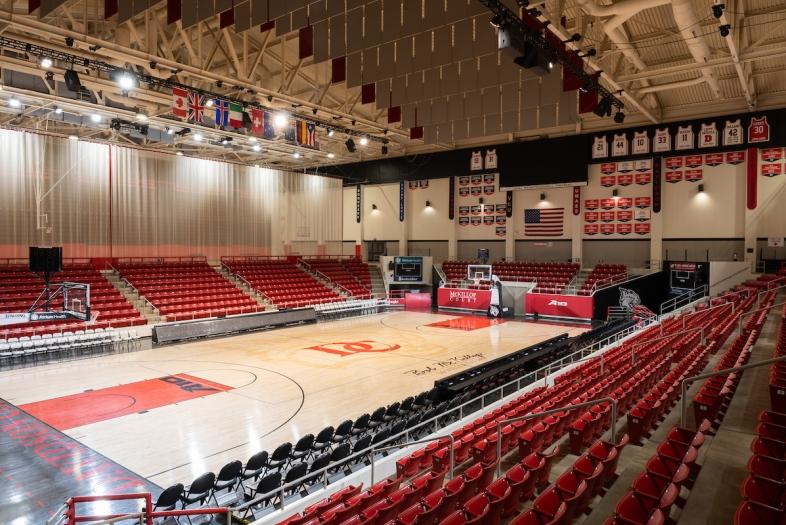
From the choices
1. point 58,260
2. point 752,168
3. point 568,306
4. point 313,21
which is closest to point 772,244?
point 752,168

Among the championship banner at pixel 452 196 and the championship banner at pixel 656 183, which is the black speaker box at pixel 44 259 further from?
the championship banner at pixel 656 183

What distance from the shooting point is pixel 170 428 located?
984cm

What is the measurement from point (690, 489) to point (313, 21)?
10563 mm

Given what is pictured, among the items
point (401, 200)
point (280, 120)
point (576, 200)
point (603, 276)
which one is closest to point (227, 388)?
point (280, 120)

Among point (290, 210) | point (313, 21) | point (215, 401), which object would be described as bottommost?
point (215, 401)

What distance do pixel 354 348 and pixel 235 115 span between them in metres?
8.61

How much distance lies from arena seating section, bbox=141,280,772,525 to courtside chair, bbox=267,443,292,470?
2cm

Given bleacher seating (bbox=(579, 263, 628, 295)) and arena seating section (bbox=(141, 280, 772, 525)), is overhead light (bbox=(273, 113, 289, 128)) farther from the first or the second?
bleacher seating (bbox=(579, 263, 628, 295))

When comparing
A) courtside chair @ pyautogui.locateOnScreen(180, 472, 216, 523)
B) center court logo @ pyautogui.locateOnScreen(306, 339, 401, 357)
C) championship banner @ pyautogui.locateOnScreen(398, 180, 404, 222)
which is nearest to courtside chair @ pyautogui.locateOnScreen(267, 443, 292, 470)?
courtside chair @ pyautogui.locateOnScreen(180, 472, 216, 523)

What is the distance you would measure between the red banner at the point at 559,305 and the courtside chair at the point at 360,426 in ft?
57.4

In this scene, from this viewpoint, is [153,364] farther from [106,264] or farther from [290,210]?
[290,210]

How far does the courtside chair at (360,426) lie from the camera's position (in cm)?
904

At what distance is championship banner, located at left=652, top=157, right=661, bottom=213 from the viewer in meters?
25.1

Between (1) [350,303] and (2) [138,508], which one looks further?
(1) [350,303]
